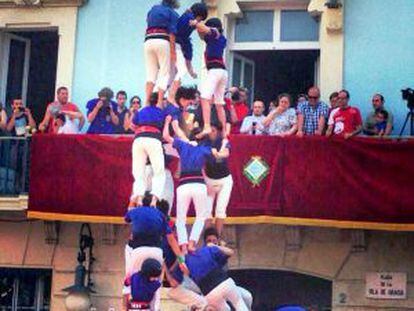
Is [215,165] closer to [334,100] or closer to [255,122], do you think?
[255,122]

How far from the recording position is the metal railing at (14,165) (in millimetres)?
19109

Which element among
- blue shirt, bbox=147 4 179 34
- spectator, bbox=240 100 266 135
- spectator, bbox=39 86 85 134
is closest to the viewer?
blue shirt, bbox=147 4 179 34

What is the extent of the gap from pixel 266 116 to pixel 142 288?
639 centimetres

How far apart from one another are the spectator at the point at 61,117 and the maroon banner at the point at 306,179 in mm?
757

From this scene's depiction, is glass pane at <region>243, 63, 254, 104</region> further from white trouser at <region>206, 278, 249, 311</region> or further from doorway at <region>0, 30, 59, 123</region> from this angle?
white trouser at <region>206, 278, 249, 311</region>

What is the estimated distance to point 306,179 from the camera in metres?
17.3

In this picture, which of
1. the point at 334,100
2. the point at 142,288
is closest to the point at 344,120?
the point at 334,100

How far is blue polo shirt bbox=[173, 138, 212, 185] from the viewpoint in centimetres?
1309

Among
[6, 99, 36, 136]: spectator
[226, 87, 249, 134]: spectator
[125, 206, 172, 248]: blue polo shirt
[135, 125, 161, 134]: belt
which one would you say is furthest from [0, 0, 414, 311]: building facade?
[125, 206, 172, 248]: blue polo shirt

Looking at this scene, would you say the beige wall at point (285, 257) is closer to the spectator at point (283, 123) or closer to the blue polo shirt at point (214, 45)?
the spectator at point (283, 123)

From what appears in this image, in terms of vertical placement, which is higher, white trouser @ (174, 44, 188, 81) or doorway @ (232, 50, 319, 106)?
doorway @ (232, 50, 319, 106)

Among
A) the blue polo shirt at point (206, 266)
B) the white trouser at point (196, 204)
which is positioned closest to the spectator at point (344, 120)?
the white trouser at point (196, 204)

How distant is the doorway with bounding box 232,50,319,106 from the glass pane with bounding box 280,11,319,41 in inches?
14.6

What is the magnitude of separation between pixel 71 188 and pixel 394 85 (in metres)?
5.81
